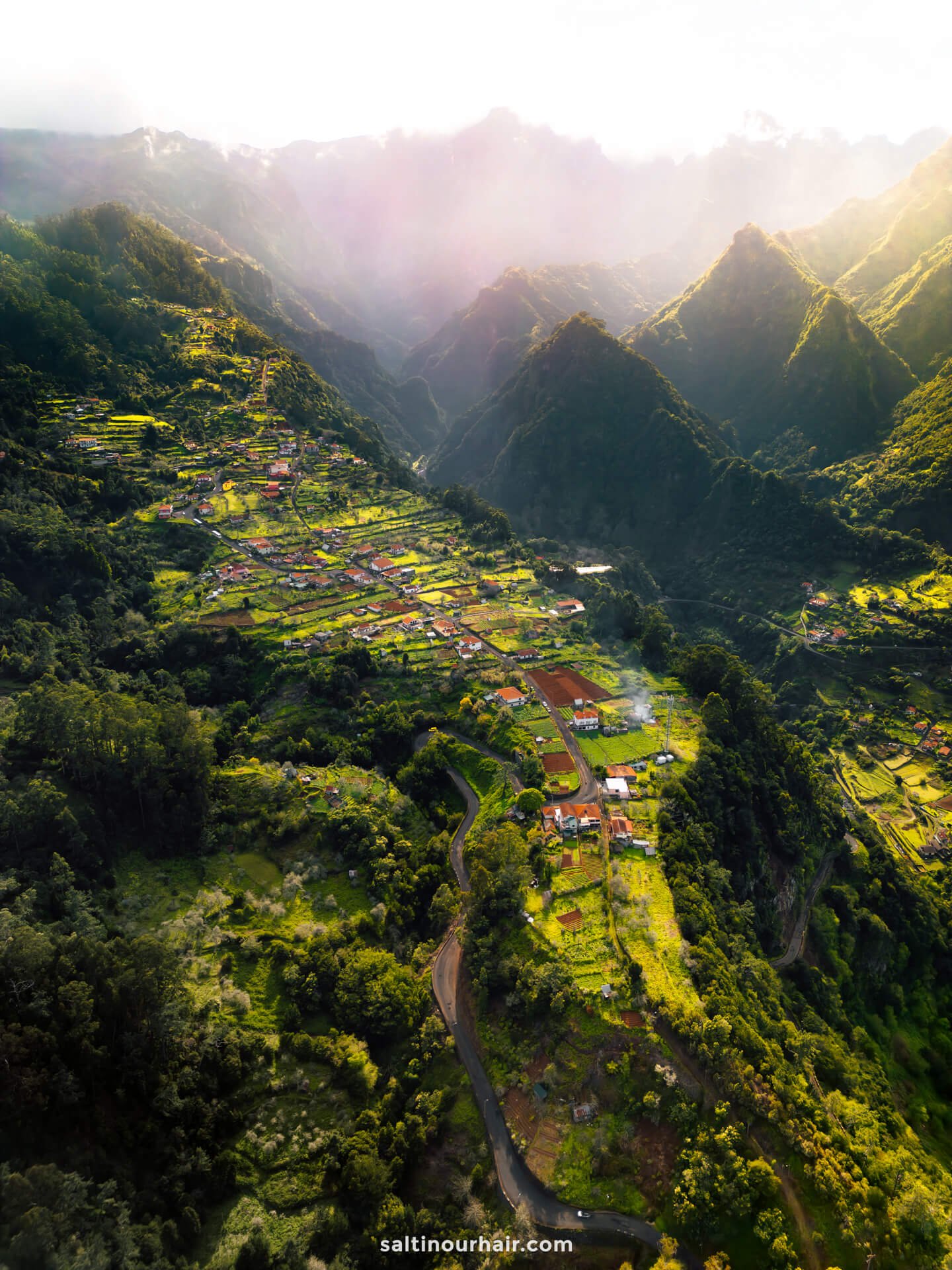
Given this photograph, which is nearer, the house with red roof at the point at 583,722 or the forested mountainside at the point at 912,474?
the house with red roof at the point at 583,722

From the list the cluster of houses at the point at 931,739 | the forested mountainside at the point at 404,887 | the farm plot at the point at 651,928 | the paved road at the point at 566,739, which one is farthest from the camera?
the cluster of houses at the point at 931,739

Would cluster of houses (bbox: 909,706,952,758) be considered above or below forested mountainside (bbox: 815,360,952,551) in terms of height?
below

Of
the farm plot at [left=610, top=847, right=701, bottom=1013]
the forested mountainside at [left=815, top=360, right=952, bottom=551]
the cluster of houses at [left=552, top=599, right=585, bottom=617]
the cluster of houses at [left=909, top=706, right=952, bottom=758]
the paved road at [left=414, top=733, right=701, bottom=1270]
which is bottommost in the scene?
the cluster of houses at [left=909, top=706, right=952, bottom=758]

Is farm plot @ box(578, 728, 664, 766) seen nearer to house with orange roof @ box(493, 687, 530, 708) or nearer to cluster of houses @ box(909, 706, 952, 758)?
house with orange roof @ box(493, 687, 530, 708)

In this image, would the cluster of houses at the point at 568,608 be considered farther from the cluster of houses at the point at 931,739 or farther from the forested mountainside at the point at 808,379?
the forested mountainside at the point at 808,379

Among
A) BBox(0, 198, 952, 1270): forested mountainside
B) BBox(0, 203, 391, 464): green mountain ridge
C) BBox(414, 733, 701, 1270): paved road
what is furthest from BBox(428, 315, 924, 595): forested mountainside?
BBox(414, 733, 701, 1270): paved road

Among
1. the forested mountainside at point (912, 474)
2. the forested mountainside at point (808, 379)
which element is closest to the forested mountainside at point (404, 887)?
the forested mountainside at point (912, 474)
